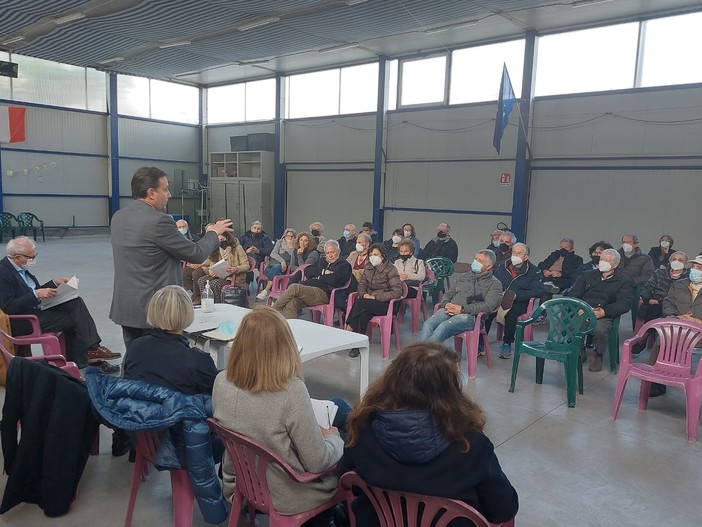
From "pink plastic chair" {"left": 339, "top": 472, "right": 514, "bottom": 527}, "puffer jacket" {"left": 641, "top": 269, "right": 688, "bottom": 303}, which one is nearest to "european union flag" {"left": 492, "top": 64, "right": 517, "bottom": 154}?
"puffer jacket" {"left": 641, "top": 269, "right": 688, "bottom": 303}

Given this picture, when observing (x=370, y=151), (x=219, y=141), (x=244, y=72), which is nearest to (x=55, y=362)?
(x=370, y=151)

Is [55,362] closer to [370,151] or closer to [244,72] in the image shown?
[370,151]

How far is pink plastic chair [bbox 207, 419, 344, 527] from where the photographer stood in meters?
1.87

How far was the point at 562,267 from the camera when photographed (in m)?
7.24

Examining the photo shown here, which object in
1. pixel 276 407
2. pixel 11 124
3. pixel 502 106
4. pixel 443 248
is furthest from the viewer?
pixel 11 124

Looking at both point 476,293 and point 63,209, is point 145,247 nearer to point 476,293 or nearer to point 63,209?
point 476,293

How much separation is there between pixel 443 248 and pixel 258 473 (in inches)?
278

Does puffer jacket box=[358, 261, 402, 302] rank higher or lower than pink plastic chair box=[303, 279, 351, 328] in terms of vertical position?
higher

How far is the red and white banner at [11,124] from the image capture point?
41.2 ft

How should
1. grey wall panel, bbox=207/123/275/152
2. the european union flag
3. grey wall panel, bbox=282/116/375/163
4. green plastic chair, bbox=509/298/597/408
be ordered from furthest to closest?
grey wall panel, bbox=207/123/275/152, grey wall panel, bbox=282/116/375/163, the european union flag, green plastic chair, bbox=509/298/597/408

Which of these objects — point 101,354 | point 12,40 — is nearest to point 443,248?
point 101,354

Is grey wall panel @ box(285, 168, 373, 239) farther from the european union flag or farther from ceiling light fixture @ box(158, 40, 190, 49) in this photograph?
the european union flag

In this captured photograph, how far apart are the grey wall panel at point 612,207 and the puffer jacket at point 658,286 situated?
12.7ft

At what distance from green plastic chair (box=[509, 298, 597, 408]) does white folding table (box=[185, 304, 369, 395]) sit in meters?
1.36
